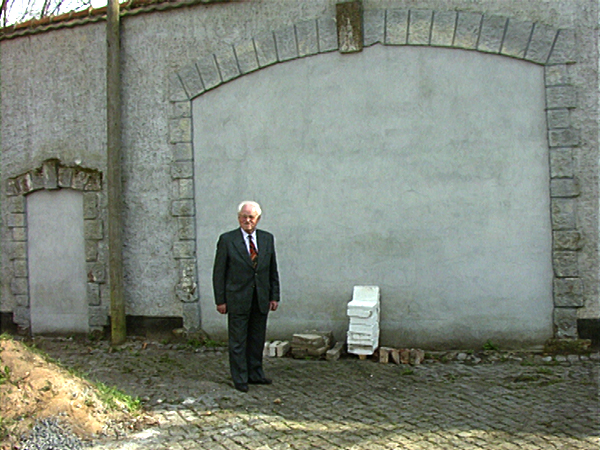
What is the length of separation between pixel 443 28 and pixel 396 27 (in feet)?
1.77

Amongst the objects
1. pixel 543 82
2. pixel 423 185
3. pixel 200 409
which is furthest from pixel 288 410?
pixel 543 82

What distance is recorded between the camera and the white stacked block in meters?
7.19

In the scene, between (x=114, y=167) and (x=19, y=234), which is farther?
(x=19, y=234)

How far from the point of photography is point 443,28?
291 inches

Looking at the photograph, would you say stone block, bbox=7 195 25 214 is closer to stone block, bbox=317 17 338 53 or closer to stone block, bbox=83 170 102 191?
stone block, bbox=83 170 102 191

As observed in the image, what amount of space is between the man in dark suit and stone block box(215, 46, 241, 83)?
8.10 ft

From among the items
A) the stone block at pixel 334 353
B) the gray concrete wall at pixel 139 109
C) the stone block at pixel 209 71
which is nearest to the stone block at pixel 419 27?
the gray concrete wall at pixel 139 109

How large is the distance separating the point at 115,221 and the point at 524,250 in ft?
16.9

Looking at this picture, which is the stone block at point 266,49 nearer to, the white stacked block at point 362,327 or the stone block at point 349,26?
the stone block at point 349,26

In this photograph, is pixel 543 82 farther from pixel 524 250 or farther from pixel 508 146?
pixel 524 250

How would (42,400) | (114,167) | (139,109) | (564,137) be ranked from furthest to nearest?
(139,109) → (114,167) → (564,137) → (42,400)

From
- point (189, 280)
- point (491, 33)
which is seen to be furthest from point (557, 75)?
point (189, 280)

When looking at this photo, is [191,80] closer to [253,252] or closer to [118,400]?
[253,252]

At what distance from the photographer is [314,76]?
309 inches
